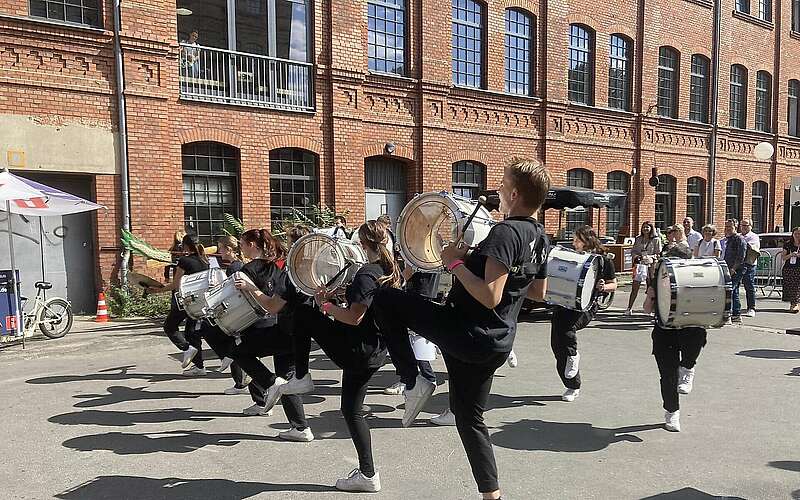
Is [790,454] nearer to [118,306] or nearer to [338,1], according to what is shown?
[118,306]

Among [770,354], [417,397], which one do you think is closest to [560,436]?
[417,397]

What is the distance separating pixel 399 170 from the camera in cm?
1605

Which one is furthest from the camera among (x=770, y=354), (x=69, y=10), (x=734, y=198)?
(x=734, y=198)

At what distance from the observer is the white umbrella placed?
9133 millimetres

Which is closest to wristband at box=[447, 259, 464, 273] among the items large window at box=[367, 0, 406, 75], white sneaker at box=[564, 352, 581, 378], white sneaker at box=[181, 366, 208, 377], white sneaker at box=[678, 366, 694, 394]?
white sneaker at box=[564, 352, 581, 378]

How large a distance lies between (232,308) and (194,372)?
2.84 meters

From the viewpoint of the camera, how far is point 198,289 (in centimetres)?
521

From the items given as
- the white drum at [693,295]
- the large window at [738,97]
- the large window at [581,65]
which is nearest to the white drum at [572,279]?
the white drum at [693,295]

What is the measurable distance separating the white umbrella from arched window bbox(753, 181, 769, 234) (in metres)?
25.4

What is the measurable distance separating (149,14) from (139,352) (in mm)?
6964

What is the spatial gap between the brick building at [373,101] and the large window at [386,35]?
0.04 m

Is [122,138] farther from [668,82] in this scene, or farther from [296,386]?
[668,82]

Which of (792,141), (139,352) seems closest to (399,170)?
(139,352)

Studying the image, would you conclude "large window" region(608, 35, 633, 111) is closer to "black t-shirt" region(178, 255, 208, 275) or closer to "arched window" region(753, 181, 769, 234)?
"arched window" region(753, 181, 769, 234)
